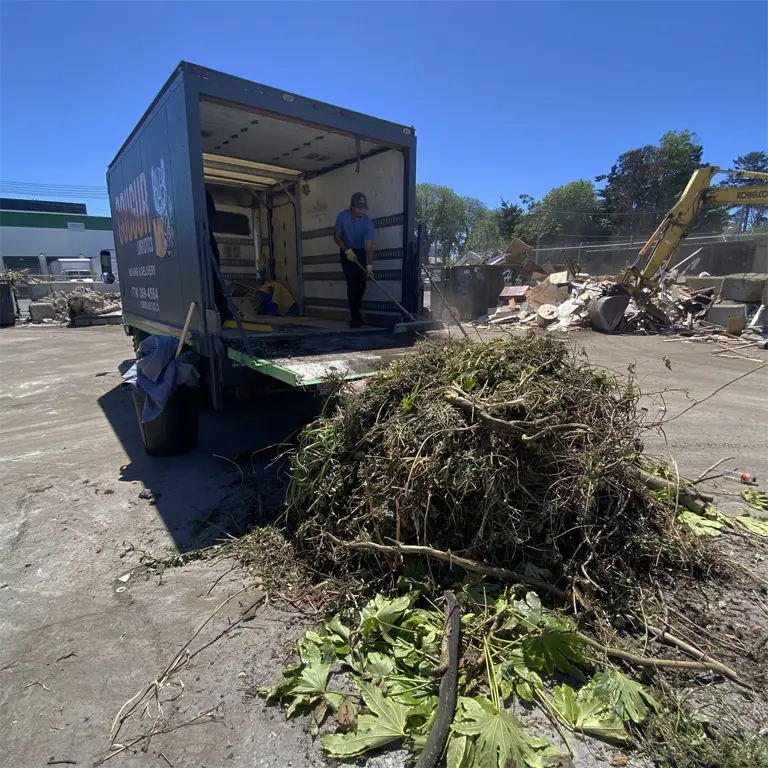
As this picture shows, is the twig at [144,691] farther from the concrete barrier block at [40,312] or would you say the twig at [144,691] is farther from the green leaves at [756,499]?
the concrete barrier block at [40,312]

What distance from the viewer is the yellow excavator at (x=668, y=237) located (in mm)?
12336

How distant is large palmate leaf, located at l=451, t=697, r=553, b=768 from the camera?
5.24 ft

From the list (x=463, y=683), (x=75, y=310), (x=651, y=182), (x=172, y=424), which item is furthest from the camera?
(x=651, y=182)

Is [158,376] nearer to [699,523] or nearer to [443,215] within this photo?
[699,523]

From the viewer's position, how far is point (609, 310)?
12.6 meters

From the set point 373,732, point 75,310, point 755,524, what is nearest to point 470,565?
point 373,732

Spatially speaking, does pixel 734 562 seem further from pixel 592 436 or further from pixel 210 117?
pixel 210 117

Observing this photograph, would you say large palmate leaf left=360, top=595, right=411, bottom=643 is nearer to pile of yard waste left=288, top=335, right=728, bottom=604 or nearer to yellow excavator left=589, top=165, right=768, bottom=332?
pile of yard waste left=288, top=335, right=728, bottom=604

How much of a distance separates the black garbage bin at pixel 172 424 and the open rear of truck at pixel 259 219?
0.39 m

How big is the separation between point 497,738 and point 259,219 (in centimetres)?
923

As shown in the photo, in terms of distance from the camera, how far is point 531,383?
2635mm

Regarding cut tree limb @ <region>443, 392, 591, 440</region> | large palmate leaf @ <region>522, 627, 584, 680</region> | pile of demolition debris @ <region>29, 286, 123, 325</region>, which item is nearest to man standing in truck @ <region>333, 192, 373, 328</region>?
cut tree limb @ <region>443, 392, 591, 440</region>

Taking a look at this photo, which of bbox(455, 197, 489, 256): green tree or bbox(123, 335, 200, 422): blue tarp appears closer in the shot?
bbox(123, 335, 200, 422): blue tarp

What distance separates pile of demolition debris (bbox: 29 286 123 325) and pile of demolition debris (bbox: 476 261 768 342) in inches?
558
